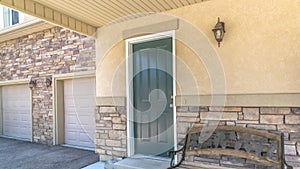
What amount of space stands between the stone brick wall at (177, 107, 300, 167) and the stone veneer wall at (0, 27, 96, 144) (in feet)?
8.94

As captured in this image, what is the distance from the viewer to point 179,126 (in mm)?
3205

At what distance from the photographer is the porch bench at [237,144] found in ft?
8.00

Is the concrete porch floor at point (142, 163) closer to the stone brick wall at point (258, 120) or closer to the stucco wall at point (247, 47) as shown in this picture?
the stone brick wall at point (258, 120)

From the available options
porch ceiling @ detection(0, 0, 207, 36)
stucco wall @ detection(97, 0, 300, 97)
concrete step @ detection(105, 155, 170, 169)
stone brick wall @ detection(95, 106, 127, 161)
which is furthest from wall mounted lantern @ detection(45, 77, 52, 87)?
stucco wall @ detection(97, 0, 300, 97)

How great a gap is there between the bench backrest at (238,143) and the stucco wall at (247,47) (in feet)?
1.67

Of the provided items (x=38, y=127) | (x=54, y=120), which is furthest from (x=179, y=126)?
(x=38, y=127)

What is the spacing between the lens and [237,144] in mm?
2668

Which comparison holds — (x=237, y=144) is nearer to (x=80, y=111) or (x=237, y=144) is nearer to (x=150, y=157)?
(x=150, y=157)

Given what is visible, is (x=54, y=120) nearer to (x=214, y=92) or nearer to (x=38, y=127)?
(x=38, y=127)

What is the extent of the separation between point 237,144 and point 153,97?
1.43 meters

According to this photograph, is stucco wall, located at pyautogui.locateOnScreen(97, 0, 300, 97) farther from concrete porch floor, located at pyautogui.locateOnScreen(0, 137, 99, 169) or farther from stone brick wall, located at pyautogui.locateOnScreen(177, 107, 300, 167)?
concrete porch floor, located at pyautogui.locateOnScreen(0, 137, 99, 169)

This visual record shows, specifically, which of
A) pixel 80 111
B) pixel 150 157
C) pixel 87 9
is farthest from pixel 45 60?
pixel 150 157

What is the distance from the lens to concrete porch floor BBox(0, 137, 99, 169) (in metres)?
3.94

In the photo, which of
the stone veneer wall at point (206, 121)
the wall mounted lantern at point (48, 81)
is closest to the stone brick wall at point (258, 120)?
the stone veneer wall at point (206, 121)
